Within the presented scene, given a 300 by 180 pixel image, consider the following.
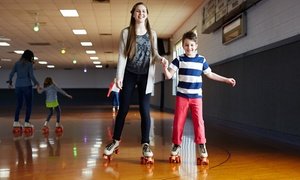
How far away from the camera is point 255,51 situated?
5375 mm

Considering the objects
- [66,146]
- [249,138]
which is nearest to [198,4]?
[249,138]

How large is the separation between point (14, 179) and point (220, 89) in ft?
17.9

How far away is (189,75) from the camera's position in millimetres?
2893

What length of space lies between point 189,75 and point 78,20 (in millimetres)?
8046

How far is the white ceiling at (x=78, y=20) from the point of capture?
8.55 meters

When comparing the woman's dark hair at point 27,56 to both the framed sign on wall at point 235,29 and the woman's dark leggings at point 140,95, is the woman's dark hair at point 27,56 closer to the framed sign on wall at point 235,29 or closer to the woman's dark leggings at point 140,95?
the woman's dark leggings at point 140,95

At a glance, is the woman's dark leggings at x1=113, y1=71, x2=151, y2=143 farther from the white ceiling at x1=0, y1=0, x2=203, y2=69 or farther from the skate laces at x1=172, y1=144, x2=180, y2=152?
the white ceiling at x1=0, y1=0, x2=203, y2=69

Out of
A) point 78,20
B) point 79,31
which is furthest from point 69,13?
point 79,31

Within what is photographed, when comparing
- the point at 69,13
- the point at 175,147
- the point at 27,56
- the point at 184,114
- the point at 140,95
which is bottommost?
the point at 175,147

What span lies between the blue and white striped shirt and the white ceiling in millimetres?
5630

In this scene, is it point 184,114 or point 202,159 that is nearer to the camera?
point 202,159

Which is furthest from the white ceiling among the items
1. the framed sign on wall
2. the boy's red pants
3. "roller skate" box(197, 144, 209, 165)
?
"roller skate" box(197, 144, 209, 165)

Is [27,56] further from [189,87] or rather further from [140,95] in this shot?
[189,87]

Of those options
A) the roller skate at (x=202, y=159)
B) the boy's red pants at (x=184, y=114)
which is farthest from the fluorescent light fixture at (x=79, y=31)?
the roller skate at (x=202, y=159)
